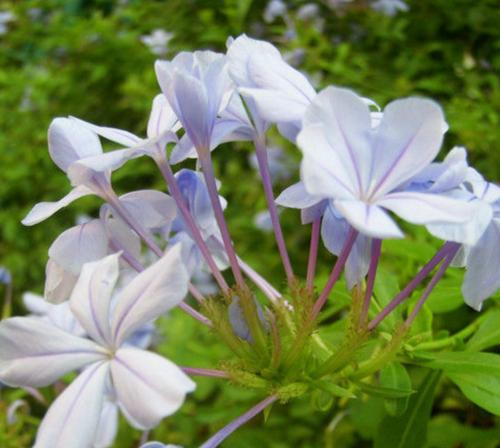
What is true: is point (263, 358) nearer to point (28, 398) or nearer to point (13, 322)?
point (13, 322)

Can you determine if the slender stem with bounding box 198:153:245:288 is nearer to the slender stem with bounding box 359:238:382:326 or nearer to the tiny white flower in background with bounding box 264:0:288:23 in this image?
the slender stem with bounding box 359:238:382:326

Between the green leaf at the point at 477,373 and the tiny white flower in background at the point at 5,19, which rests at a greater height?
the green leaf at the point at 477,373

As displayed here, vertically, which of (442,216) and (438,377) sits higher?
(442,216)

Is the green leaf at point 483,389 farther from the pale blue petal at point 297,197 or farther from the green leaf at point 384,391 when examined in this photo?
the pale blue petal at point 297,197

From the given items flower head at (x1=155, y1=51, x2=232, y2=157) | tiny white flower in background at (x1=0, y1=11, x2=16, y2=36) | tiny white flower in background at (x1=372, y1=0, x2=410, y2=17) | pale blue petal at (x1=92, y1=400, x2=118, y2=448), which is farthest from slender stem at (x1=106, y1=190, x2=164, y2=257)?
tiny white flower in background at (x1=0, y1=11, x2=16, y2=36)

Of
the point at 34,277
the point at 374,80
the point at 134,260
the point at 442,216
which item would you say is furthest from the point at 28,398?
the point at 442,216

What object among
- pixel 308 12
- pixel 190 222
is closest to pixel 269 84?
pixel 190 222

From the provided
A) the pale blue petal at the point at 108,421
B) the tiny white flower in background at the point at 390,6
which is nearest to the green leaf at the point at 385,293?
the pale blue petal at the point at 108,421
